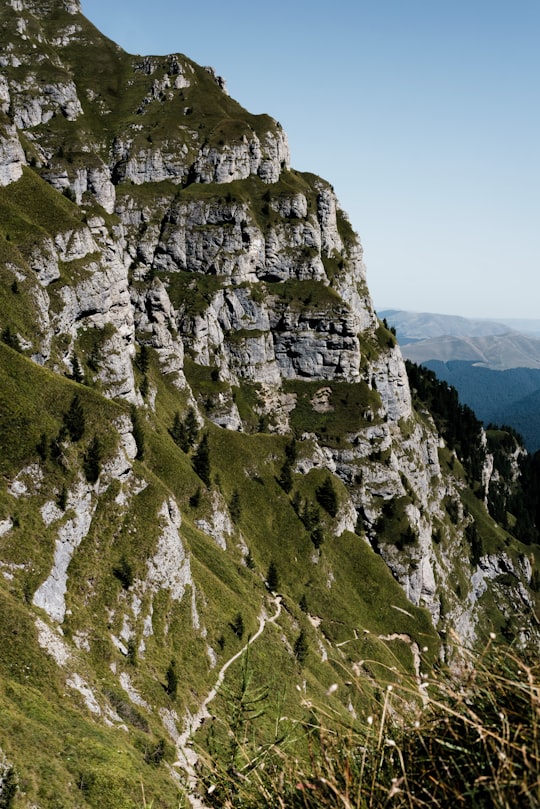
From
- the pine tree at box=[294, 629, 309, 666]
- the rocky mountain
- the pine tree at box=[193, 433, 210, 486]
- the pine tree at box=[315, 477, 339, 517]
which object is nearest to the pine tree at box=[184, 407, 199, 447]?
the rocky mountain

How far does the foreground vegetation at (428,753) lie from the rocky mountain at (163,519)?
517 millimetres

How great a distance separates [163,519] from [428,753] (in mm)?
81309

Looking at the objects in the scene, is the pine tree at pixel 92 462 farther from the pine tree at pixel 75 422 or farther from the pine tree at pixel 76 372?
the pine tree at pixel 76 372

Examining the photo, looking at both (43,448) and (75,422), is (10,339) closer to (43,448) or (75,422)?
(75,422)

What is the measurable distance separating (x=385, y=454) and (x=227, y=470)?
6628cm

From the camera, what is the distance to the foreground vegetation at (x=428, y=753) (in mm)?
5543

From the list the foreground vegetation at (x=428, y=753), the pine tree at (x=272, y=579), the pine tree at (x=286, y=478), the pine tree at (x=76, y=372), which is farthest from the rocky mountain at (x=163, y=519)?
the pine tree at (x=286, y=478)

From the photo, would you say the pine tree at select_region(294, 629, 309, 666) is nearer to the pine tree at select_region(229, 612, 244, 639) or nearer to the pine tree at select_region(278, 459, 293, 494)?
the pine tree at select_region(229, 612, 244, 639)

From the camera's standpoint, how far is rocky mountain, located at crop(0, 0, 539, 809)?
45906 millimetres

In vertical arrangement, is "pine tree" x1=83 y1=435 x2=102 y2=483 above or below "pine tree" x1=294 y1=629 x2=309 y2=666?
above

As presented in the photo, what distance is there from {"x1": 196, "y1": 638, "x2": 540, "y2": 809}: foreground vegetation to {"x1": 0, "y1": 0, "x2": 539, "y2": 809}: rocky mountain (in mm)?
517

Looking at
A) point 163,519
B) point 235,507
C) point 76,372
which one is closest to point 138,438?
point 76,372

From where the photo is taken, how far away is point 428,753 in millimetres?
6090

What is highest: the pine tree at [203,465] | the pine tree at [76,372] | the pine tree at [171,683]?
the pine tree at [76,372]
